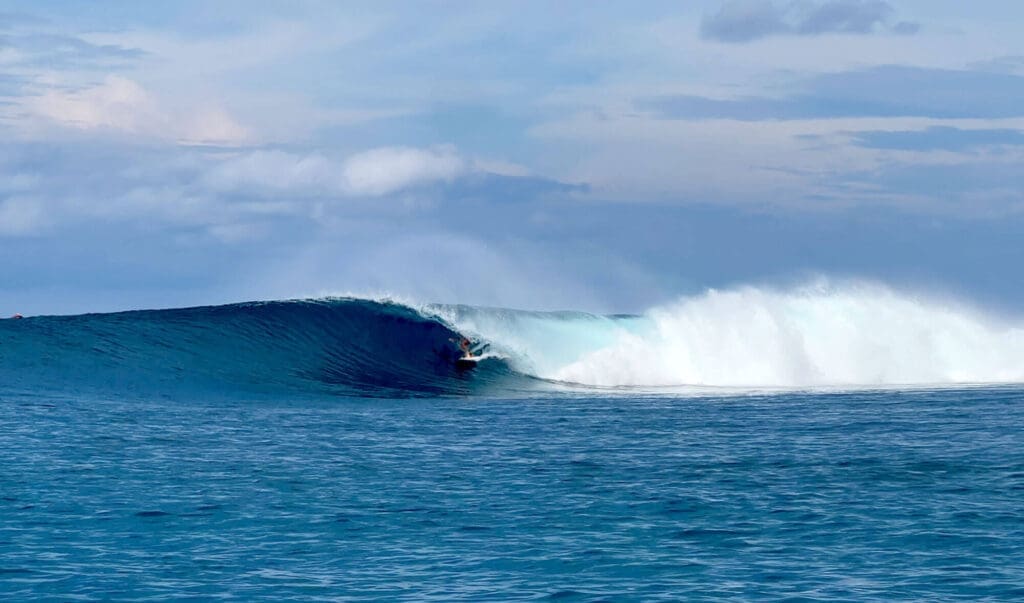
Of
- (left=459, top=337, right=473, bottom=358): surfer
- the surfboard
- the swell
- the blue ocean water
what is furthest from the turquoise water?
(left=459, top=337, right=473, bottom=358): surfer

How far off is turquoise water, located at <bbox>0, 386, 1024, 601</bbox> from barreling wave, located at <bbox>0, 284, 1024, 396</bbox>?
252 inches

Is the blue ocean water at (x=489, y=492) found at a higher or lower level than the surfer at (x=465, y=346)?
lower

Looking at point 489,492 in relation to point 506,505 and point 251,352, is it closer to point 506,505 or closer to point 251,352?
point 506,505

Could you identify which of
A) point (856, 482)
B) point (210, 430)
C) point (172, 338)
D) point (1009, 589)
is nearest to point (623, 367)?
point (172, 338)

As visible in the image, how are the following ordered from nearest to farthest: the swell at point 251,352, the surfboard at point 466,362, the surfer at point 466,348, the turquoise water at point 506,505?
1. the turquoise water at point 506,505
2. the swell at point 251,352
3. the surfboard at point 466,362
4. the surfer at point 466,348

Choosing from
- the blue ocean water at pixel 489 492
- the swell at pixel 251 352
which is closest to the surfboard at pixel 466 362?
the swell at pixel 251 352

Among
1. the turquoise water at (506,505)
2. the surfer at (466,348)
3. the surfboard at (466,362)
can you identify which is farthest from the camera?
the surfer at (466,348)

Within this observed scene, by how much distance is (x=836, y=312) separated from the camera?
3906cm

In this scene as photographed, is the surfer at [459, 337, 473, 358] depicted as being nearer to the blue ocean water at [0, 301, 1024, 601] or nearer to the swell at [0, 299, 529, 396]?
the swell at [0, 299, 529, 396]

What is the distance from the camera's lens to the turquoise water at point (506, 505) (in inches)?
423

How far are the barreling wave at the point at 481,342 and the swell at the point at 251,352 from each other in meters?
0.06

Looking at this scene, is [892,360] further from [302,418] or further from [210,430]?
[210,430]

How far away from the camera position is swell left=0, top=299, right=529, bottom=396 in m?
28.4

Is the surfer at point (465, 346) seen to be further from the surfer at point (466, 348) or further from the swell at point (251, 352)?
the swell at point (251, 352)
